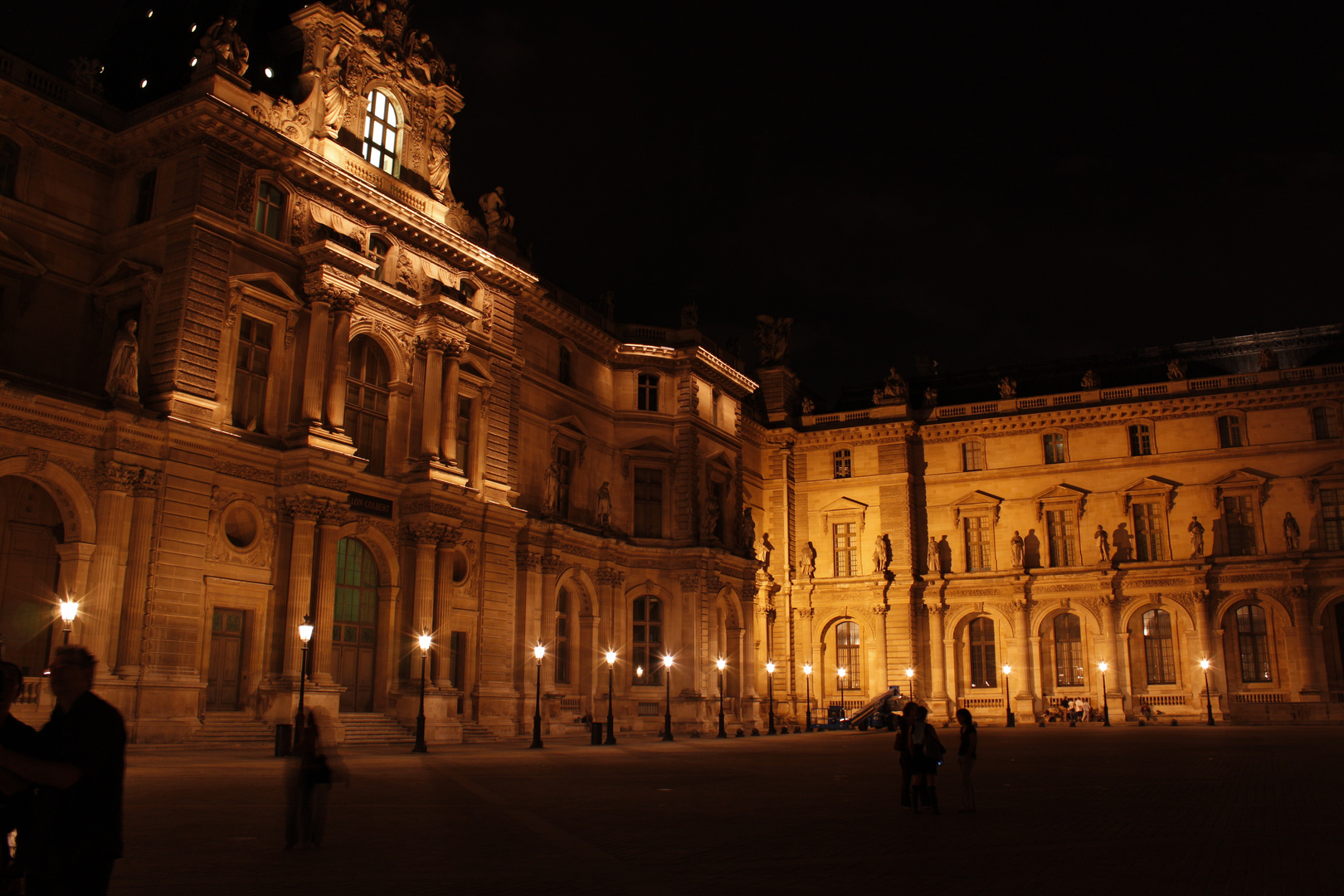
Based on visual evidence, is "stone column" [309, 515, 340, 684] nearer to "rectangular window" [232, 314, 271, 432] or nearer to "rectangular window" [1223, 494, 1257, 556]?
"rectangular window" [232, 314, 271, 432]

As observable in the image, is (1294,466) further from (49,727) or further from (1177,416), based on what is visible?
(49,727)

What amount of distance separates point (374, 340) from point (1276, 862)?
33269 millimetres

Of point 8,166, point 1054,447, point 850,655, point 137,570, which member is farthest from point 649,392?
point 8,166

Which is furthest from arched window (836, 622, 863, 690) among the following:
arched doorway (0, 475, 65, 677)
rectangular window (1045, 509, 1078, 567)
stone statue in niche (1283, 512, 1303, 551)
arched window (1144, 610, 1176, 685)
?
arched doorway (0, 475, 65, 677)

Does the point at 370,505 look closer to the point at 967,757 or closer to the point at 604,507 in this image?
the point at 604,507

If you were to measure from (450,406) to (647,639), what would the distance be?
1688 centimetres

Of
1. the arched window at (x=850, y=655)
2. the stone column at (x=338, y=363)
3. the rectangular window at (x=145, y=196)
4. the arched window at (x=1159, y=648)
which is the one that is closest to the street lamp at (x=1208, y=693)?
the arched window at (x=1159, y=648)

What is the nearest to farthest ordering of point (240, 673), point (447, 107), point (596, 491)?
point (240, 673), point (447, 107), point (596, 491)

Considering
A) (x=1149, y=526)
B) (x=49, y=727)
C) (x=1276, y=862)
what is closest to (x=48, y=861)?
(x=49, y=727)

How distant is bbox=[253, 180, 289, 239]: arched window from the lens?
114 ft

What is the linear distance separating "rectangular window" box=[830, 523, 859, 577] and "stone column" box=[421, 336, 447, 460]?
1362 inches

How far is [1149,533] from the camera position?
2435 inches

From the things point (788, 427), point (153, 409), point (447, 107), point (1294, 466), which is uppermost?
point (447, 107)

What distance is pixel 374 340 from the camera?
39031 millimetres
